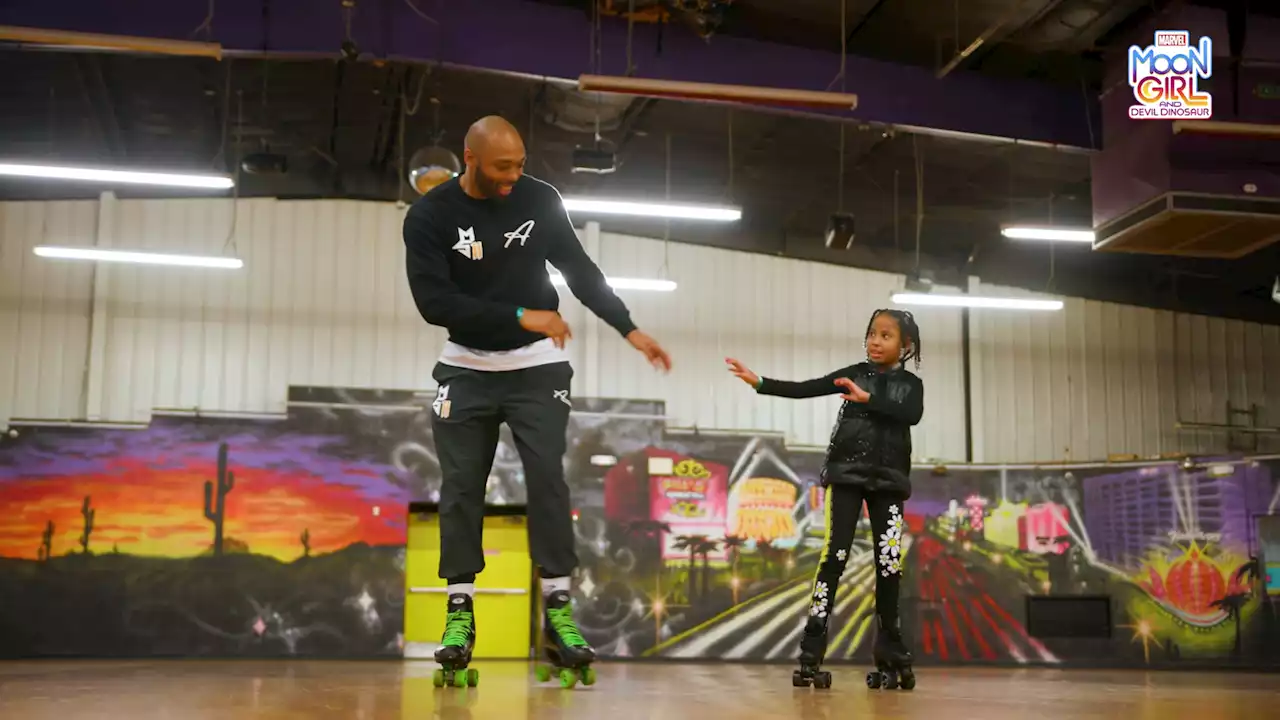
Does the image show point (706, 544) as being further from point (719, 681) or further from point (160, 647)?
point (719, 681)

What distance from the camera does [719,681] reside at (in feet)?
14.1

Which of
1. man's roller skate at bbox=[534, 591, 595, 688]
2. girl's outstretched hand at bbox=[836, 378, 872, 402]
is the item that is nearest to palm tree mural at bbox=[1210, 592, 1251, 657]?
girl's outstretched hand at bbox=[836, 378, 872, 402]

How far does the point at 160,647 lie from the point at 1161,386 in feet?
43.1

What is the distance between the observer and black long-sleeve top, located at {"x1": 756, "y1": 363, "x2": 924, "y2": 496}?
4.38m

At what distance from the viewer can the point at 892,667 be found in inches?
166

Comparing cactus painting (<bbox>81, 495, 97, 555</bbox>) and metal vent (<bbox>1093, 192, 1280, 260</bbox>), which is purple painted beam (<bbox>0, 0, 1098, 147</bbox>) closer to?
metal vent (<bbox>1093, 192, 1280, 260</bbox>)

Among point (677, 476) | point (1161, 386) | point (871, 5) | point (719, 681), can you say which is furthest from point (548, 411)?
point (1161, 386)

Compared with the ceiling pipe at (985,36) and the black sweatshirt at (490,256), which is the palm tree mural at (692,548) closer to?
the ceiling pipe at (985,36)

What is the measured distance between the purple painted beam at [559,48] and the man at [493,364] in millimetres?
6778

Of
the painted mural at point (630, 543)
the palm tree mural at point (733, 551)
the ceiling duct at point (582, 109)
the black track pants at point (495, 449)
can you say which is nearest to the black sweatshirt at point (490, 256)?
the black track pants at point (495, 449)

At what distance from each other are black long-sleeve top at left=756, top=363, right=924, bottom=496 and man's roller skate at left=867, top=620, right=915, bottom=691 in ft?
1.87

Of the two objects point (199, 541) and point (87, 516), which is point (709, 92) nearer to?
point (199, 541)

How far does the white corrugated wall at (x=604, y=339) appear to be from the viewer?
44.8 feet

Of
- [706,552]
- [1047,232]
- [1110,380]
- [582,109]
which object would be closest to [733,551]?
[706,552]
